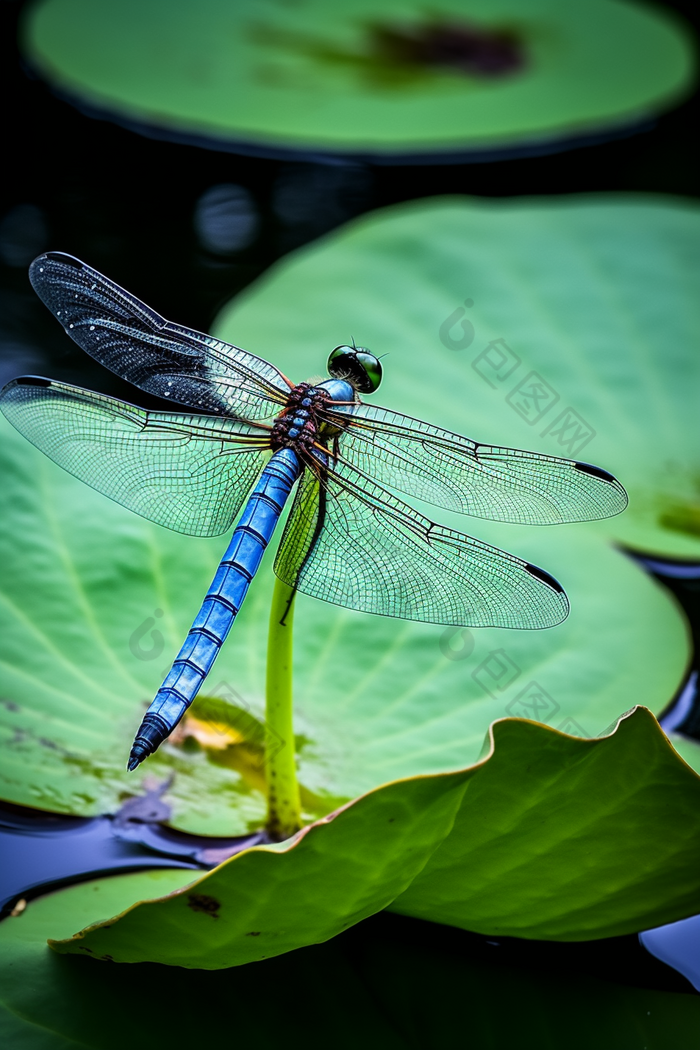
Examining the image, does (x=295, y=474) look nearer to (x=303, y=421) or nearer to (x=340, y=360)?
(x=303, y=421)

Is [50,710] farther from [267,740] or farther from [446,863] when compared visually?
[446,863]

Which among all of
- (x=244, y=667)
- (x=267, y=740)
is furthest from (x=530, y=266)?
(x=267, y=740)

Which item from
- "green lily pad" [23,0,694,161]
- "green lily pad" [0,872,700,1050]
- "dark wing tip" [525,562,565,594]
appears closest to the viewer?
"green lily pad" [0,872,700,1050]

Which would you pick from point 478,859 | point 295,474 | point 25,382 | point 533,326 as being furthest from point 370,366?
point 533,326

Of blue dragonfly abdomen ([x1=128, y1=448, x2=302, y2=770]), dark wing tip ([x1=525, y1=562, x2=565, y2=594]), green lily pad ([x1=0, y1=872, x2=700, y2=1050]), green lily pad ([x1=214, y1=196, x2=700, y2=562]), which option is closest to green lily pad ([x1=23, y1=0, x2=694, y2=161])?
green lily pad ([x1=214, y1=196, x2=700, y2=562])

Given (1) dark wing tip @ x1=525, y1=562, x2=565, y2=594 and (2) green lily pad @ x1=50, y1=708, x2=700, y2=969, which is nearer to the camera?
(2) green lily pad @ x1=50, y1=708, x2=700, y2=969

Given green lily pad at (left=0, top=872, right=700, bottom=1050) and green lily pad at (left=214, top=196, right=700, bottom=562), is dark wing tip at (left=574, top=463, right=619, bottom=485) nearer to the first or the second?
green lily pad at (left=214, top=196, right=700, bottom=562)
